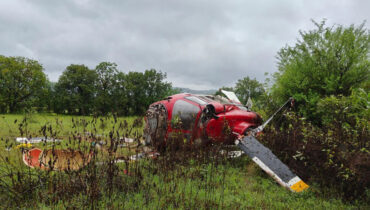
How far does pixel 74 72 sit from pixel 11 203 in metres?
39.2

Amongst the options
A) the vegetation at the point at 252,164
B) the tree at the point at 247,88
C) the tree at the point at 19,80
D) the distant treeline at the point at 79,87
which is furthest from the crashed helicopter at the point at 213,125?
the tree at the point at 247,88

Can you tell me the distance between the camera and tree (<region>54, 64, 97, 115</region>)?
34.9 meters

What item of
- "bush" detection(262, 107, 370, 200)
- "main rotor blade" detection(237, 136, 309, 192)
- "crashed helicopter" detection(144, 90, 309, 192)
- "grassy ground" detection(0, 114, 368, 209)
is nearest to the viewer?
"grassy ground" detection(0, 114, 368, 209)

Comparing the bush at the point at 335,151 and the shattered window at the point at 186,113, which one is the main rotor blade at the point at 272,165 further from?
the shattered window at the point at 186,113

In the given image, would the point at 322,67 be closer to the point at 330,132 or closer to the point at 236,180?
the point at 330,132

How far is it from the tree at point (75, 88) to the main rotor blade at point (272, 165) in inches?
1293

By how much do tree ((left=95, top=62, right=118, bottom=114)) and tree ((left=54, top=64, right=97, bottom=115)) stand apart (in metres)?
→ 1.05

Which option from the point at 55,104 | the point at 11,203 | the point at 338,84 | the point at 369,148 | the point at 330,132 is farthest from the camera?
the point at 55,104

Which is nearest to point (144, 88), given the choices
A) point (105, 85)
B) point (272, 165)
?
point (105, 85)

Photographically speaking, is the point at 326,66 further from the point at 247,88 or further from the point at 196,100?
the point at 247,88

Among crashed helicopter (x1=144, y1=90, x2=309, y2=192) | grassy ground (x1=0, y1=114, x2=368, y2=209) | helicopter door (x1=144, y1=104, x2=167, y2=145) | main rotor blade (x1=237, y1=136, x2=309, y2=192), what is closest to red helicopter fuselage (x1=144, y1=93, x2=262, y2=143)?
crashed helicopter (x1=144, y1=90, x2=309, y2=192)

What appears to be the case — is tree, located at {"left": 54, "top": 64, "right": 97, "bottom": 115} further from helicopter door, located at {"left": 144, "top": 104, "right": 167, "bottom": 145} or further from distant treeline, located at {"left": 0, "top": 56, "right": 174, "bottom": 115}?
helicopter door, located at {"left": 144, "top": 104, "right": 167, "bottom": 145}

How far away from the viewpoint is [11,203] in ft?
11.8

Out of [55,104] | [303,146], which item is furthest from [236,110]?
[55,104]
